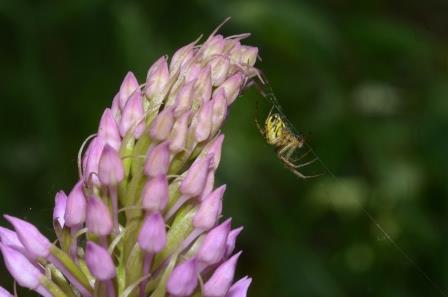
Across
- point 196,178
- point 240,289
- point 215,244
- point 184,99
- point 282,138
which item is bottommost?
point 240,289

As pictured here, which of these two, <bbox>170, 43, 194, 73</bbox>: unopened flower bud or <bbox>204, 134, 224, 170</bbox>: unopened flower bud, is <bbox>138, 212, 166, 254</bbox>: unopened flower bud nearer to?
<bbox>204, 134, 224, 170</bbox>: unopened flower bud

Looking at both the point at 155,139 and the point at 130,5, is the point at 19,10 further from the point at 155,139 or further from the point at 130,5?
the point at 155,139

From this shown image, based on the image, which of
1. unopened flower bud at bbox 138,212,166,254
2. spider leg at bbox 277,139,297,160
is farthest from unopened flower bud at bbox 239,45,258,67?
unopened flower bud at bbox 138,212,166,254

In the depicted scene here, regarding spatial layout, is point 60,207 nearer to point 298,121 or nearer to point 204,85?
point 204,85

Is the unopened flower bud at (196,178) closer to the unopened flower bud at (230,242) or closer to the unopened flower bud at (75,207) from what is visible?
the unopened flower bud at (230,242)

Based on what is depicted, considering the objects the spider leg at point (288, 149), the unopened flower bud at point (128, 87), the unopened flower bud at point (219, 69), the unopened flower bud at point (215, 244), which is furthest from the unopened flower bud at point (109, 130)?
the spider leg at point (288, 149)

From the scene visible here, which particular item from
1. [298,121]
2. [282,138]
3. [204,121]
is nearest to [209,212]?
[204,121]
